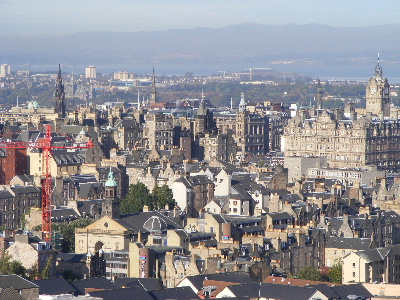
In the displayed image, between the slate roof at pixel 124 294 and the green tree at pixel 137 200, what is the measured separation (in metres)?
40.9

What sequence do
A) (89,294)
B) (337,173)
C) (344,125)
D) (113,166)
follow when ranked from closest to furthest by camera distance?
(89,294) < (113,166) < (337,173) < (344,125)

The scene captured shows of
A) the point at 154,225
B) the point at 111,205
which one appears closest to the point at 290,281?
the point at 154,225

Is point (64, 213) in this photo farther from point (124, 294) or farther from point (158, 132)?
point (158, 132)

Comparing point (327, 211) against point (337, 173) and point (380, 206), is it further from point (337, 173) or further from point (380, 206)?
point (337, 173)

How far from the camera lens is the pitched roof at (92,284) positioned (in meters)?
76.3

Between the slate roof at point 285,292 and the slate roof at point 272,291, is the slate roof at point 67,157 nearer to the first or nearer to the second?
the slate roof at point 272,291

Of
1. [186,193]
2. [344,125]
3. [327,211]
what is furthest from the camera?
[344,125]

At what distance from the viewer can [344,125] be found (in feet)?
561

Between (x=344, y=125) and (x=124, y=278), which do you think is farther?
(x=344, y=125)

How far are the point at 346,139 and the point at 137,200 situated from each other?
57680mm

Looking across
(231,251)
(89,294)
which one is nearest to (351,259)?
(231,251)

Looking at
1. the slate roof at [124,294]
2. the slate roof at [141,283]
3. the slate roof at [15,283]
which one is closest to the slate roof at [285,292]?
the slate roof at [141,283]

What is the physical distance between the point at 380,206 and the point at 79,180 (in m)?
27.1

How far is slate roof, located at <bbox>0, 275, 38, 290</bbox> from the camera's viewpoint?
70.6 meters
